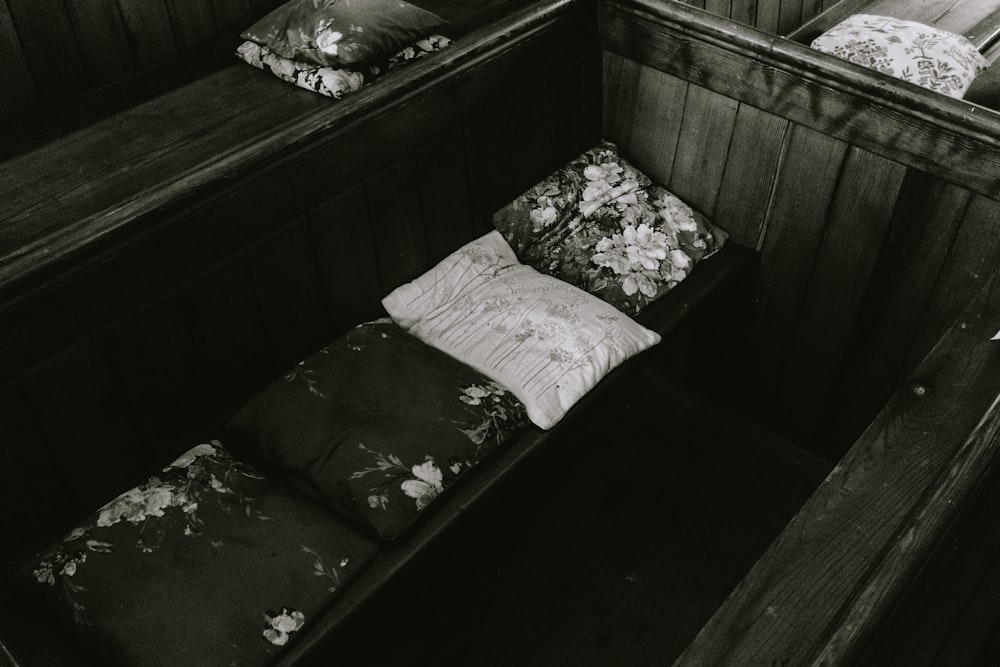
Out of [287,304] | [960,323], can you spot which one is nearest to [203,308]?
[287,304]

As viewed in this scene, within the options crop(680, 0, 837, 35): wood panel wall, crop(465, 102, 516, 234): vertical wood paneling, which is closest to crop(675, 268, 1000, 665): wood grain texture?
crop(465, 102, 516, 234): vertical wood paneling

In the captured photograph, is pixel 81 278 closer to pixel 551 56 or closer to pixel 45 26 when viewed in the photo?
pixel 45 26

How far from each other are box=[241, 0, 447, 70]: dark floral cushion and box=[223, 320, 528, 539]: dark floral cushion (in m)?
0.62

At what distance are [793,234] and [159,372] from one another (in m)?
1.55

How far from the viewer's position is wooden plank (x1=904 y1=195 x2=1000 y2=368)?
191 cm

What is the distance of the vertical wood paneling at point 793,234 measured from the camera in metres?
2.12

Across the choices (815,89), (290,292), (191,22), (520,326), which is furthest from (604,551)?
(191,22)

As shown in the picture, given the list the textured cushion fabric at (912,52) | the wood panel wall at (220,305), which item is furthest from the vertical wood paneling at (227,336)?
the textured cushion fabric at (912,52)

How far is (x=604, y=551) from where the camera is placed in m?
2.23

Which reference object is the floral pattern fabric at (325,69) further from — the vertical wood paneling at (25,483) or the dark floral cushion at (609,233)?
the vertical wood paneling at (25,483)

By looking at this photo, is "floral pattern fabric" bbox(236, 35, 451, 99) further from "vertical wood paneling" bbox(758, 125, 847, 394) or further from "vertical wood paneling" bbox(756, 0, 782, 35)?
"vertical wood paneling" bbox(756, 0, 782, 35)

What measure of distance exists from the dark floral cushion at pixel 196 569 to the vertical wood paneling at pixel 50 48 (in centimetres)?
97

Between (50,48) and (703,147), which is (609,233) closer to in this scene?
(703,147)

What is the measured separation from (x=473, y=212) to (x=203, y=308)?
78cm
